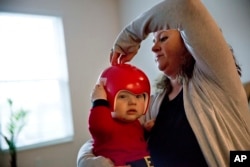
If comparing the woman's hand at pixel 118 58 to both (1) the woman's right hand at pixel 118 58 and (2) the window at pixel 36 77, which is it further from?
(2) the window at pixel 36 77

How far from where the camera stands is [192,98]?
3.09ft

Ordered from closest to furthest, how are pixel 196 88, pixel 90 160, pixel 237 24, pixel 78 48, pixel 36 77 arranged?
pixel 90 160 < pixel 196 88 < pixel 237 24 < pixel 36 77 < pixel 78 48

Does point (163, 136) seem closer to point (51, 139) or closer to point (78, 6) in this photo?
point (51, 139)

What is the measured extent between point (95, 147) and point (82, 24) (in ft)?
10.2

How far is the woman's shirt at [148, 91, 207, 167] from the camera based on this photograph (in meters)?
0.92

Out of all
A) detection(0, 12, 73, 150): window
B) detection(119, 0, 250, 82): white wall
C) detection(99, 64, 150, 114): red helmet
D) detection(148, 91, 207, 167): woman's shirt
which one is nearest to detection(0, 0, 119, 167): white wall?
detection(0, 12, 73, 150): window

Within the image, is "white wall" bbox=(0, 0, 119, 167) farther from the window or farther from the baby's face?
the baby's face

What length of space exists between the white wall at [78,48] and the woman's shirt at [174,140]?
8.56 ft

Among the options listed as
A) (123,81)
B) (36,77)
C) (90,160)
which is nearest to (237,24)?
(123,81)

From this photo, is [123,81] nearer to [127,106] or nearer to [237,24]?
[127,106]

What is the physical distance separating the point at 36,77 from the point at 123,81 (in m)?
2.74

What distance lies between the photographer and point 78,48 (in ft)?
12.0

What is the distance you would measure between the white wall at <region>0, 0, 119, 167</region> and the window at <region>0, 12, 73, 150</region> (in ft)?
0.31

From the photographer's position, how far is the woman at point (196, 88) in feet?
2.50
